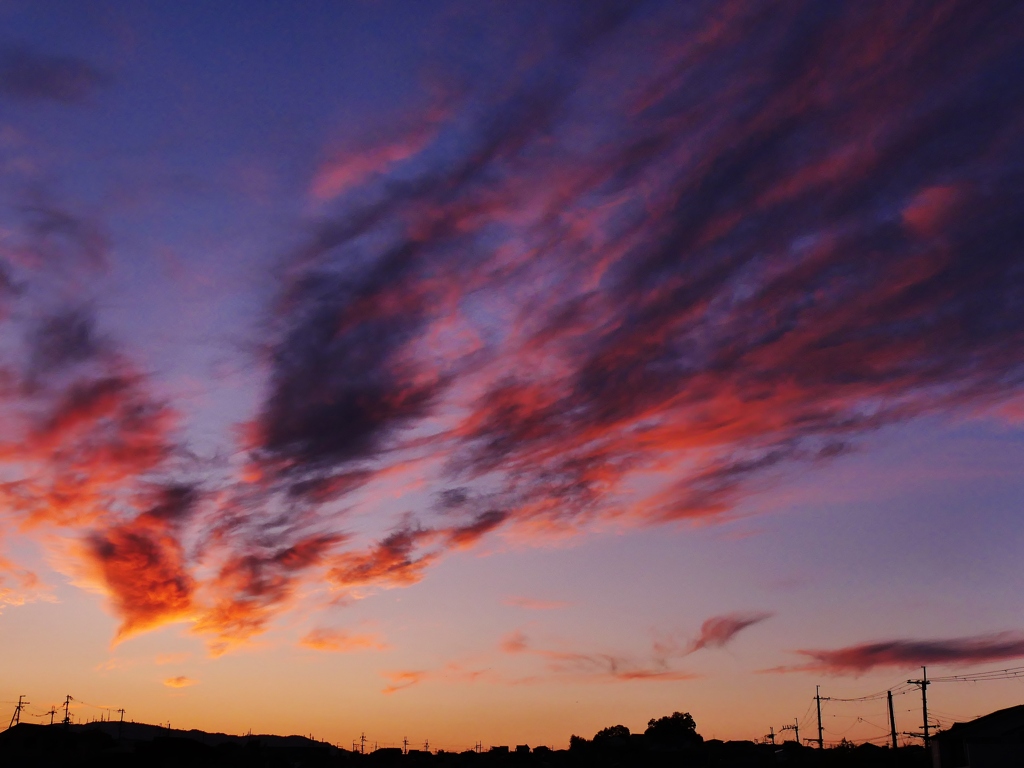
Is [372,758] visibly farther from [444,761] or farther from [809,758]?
[809,758]

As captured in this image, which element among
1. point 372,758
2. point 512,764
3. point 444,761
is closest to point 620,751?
point 512,764

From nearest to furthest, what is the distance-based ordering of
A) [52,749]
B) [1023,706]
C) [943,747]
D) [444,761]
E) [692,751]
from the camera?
1. [1023,706]
2. [943,747]
3. [52,749]
4. [692,751]
5. [444,761]

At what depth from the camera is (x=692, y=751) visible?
146250 mm

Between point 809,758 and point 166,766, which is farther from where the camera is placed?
point 809,758

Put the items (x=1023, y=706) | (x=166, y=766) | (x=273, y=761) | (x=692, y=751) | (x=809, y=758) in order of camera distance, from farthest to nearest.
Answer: (x=809, y=758), (x=692, y=751), (x=273, y=761), (x=166, y=766), (x=1023, y=706)

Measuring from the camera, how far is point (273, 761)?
132m

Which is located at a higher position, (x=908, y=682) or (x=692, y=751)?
(x=908, y=682)

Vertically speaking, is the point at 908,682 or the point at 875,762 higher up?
the point at 908,682

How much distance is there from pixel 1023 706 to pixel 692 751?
75.3 meters

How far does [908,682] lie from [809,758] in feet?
203

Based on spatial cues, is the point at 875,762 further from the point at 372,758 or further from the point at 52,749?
the point at 52,749

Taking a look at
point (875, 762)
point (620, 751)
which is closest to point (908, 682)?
point (875, 762)

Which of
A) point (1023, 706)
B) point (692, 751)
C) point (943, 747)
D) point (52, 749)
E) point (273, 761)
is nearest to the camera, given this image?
point (1023, 706)

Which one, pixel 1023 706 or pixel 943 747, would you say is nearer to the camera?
pixel 1023 706
